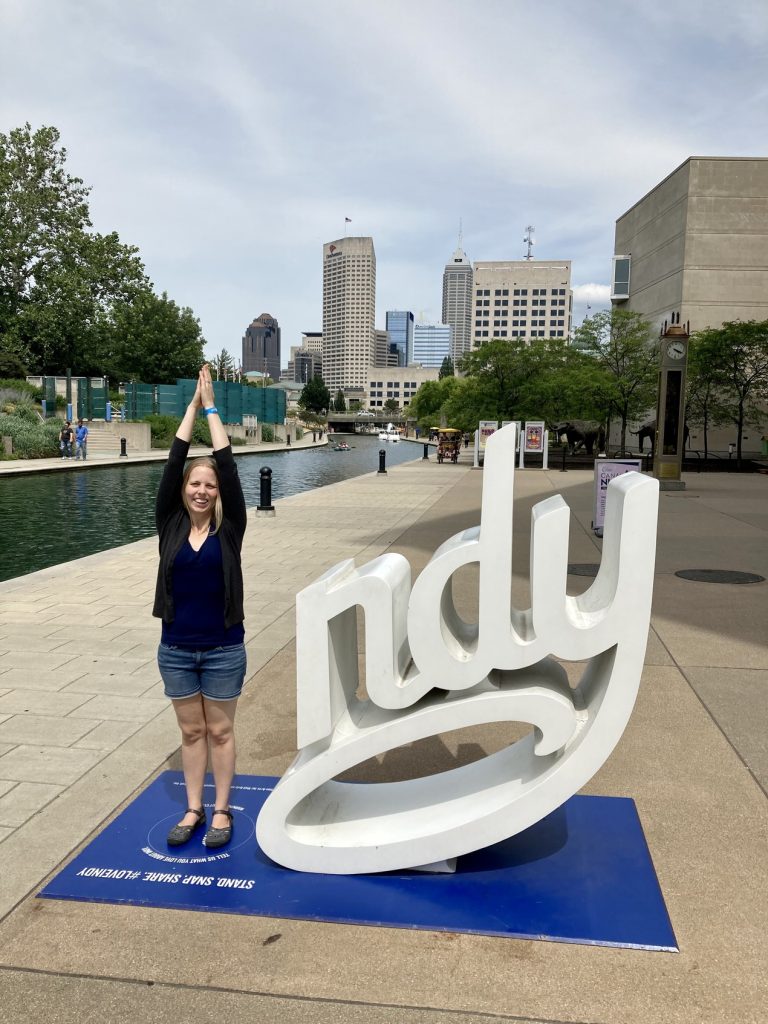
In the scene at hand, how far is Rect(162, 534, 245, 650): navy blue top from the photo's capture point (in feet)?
11.2

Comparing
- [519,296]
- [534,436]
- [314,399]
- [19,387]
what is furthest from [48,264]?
[519,296]

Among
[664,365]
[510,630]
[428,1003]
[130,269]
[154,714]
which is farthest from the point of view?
[130,269]

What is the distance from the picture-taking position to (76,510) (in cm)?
1772

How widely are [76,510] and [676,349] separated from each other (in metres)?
16.4

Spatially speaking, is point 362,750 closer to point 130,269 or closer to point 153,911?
point 153,911

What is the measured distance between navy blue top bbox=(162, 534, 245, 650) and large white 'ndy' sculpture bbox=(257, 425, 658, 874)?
378 mm

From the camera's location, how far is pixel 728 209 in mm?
41469

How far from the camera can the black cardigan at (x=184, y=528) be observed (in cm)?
341

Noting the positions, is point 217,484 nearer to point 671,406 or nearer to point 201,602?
point 201,602

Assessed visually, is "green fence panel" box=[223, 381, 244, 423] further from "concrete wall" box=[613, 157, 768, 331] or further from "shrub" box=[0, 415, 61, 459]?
"concrete wall" box=[613, 157, 768, 331]

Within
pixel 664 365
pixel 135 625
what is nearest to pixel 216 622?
pixel 135 625

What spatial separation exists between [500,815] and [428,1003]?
0.88 meters

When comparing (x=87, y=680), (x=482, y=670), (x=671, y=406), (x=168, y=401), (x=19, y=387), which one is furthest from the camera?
(x=168, y=401)

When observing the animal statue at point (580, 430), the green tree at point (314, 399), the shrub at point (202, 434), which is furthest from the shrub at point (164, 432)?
the green tree at point (314, 399)
